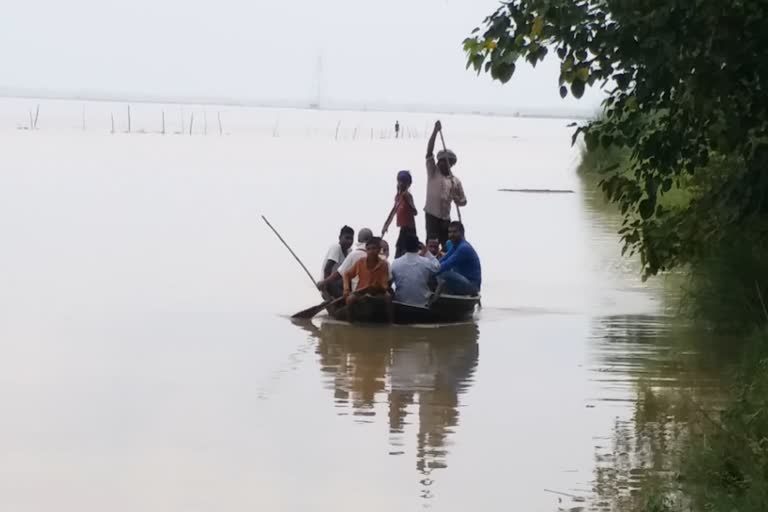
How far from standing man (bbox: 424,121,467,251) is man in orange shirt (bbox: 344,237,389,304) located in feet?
6.62

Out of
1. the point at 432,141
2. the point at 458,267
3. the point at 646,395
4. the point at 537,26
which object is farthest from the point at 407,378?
the point at 432,141

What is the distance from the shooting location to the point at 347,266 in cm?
1587

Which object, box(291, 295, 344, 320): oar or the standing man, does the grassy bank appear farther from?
box(291, 295, 344, 320): oar

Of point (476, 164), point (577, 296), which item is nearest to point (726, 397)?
point (577, 296)

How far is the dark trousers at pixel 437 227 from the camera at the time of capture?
17.9 metres

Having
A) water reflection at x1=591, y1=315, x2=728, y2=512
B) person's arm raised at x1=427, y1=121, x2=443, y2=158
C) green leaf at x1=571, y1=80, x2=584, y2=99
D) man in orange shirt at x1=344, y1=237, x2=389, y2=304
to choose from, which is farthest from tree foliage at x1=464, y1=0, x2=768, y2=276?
person's arm raised at x1=427, y1=121, x2=443, y2=158

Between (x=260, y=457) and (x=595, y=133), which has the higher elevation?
(x=595, y=133)

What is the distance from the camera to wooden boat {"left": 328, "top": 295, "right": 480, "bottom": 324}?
15.8m

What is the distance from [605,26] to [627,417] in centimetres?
316

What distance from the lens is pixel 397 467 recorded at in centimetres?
977

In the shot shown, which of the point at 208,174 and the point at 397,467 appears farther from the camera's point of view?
the point at 208,174

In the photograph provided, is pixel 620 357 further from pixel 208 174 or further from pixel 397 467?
pixel 208 174

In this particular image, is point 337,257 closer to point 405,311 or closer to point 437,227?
point 405,311

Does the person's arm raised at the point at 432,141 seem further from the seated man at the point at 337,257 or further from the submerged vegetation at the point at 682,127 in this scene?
the submerged vegetation at the point at 682,127
